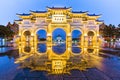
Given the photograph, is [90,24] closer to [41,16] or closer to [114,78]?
[41,16]

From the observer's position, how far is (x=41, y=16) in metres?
47.3

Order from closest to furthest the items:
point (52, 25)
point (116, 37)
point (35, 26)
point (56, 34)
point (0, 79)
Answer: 1. point (0, 79)
2. point (52, 25)
3. point (35, 26)
4. point (116, 37)
5. point (56, 34)

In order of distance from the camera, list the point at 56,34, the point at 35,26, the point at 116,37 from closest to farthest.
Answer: the point at 35,26 < the point at 116,37 < the point at 56,34

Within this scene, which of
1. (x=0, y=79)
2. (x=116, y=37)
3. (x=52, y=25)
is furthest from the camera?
(x=116, y=37)

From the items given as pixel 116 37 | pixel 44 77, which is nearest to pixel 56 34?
pixel 116 37

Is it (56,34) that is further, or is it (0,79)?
(56,34)

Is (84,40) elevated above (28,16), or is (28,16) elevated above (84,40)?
Answer: (28,16)

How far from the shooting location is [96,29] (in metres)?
47.6

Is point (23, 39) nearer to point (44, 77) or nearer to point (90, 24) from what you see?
point (90, 24)

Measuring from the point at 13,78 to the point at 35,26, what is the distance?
3693 cm

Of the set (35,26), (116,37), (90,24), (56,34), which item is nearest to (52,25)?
(35,26)

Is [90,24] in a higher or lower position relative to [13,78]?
higher

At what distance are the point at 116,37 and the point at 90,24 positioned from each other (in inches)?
316

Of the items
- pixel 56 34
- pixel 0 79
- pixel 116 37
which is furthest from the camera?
pixel 56 34
